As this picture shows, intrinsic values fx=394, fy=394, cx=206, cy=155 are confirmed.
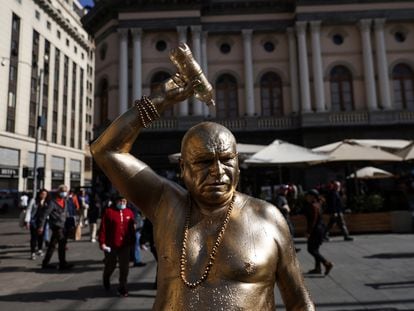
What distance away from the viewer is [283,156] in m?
12.3

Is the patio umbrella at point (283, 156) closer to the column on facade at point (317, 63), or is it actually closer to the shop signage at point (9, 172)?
the column on facade at point (317, 63)

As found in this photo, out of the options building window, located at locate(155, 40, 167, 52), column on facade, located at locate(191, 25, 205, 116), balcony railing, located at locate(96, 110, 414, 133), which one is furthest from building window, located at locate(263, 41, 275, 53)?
building window, located at locate(155, 40, 167, 52)

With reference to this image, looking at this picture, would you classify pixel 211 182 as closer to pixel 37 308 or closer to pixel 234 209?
pixel 234 209

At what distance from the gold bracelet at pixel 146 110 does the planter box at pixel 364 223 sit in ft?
38.8

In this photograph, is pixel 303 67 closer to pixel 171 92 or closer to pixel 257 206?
pixel 171 92

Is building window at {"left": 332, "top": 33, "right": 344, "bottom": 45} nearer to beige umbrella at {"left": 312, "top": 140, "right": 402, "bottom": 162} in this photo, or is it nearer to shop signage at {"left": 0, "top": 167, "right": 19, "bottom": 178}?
beige umbrella at {"left": 312, "top": 140, "right": 402, "bottom": 162}

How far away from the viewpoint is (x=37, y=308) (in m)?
5.79

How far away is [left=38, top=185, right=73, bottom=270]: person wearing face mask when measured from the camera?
8.77m

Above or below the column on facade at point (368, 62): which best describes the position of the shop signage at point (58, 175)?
below

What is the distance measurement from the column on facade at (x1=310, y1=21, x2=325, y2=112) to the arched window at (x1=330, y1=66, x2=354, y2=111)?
105 cm

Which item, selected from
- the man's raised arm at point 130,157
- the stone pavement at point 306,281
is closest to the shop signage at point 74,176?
the stone pavement at point 306,281

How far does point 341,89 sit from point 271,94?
4.27m

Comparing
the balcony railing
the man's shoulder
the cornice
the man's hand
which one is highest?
the cornice

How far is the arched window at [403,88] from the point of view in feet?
78.7
